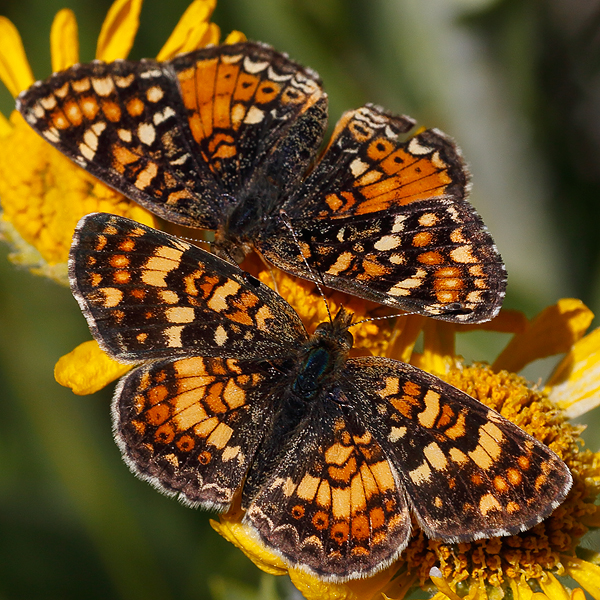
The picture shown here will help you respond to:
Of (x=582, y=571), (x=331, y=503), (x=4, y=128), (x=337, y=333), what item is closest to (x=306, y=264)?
(x=337, y=333)

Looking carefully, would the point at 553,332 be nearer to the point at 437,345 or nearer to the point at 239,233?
the point at 437,345

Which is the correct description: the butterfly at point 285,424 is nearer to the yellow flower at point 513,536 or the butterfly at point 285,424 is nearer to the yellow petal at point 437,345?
the yellow flower at point 513,536

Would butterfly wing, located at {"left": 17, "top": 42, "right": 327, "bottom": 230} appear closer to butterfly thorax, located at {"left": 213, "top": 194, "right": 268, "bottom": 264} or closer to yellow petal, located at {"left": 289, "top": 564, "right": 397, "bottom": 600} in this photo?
butterfly thorax, located at {"left": 213, "top": 194, "right": 268, "bottom": 264}

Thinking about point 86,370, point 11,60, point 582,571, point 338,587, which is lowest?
point 338,587

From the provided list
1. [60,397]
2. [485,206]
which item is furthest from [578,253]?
[60,397]

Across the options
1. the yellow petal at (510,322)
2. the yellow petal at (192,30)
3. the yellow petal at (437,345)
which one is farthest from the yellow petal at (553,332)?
the yellow petal at (192,30)

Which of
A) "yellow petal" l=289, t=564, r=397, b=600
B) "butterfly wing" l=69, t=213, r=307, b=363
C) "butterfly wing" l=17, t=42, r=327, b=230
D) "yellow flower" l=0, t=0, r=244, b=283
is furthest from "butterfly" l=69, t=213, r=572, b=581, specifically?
"yellow flower" l=0, t=0, r=244, b=283

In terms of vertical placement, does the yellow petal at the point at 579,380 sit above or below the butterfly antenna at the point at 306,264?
below
